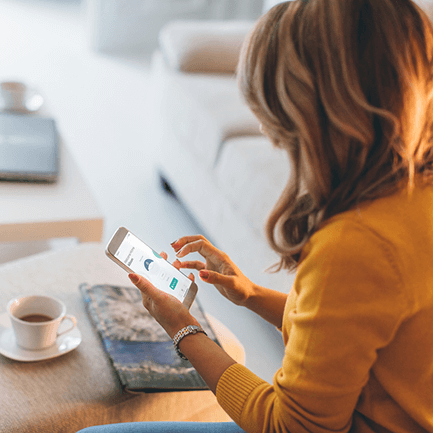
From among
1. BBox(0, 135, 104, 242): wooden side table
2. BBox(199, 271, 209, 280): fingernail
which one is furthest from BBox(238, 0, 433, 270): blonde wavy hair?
BBox(0, 135, 104, 242): wooden side table

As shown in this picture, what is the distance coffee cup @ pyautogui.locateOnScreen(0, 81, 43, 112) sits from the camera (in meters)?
1.72

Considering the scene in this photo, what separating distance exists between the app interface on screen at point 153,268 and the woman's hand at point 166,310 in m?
0.13

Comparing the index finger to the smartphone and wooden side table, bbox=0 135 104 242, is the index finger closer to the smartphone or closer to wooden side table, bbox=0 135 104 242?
the smartphone

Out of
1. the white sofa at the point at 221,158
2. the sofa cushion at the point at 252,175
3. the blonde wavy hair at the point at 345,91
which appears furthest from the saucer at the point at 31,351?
the sofa cushion at the point at 252,175

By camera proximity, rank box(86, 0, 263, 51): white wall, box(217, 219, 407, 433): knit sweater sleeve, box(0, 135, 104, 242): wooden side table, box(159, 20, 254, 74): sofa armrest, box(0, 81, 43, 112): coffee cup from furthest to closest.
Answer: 1. box(86, 0, 263, 51): white wall
2. box(159, 20, 254, 74): sofa armrest
3. box(0, 81, 43, 112): coffee cup
4. box(0, 135, 104, 242): wooden side table
5. box(217, 219, 407, 433): knit sweater sleeve

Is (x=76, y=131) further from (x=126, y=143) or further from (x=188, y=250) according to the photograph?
(x=188, y=250)

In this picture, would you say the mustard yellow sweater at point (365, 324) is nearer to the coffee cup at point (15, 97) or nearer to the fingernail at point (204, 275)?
the fingernail at point (204, 275)

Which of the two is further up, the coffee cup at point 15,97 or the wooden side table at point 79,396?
the coffee cup at point 15,97

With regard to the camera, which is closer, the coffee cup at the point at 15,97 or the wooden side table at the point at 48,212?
the wooden side table at the point at 48,212

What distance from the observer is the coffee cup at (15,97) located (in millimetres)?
1722

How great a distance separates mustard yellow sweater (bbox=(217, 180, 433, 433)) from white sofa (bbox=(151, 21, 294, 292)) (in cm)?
72

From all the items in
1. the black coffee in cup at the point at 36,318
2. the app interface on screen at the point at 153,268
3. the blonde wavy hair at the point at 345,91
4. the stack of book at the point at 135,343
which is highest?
the blonde wavy hair at the point at 345,91

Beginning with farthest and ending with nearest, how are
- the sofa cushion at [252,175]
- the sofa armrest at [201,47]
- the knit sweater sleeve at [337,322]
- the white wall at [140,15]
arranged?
the white wall at [140,15]
the sofa armrest at [201,47]
the sofa cushion at [252,175]
the knit sweater sleeve at [337,322]

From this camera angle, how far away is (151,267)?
36.1 inches
